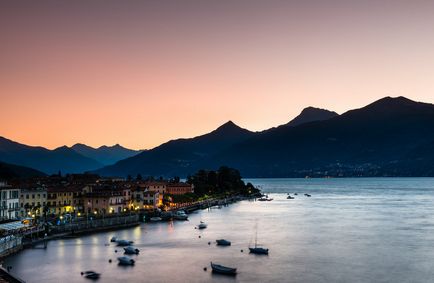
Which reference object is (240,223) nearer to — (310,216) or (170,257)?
(310,216)

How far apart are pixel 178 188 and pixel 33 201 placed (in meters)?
66.4

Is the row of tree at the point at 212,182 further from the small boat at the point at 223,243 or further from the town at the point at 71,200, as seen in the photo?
the small boat at the point at 223,243

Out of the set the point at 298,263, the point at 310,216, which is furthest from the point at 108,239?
the point at 310,216

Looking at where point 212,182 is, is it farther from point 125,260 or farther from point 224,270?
point 224,270

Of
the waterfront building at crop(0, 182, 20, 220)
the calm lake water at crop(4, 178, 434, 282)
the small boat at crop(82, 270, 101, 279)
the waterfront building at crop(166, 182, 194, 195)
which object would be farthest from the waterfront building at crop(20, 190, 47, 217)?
the waterfront building at crop(166, 182, 194, 195)

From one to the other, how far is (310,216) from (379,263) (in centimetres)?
5853

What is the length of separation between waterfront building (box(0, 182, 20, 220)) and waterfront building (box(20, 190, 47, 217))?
1169 centimetres

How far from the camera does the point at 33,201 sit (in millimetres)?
92750

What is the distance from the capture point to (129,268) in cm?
5691

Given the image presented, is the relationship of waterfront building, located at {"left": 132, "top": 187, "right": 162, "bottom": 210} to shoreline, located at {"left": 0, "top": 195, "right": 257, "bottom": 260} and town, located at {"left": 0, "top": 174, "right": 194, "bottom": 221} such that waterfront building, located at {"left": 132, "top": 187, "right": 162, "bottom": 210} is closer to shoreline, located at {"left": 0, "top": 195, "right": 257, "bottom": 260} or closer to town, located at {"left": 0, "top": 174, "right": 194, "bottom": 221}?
town, located at {"left": 0, "top": 174, "right": 194, "bottom": 221}

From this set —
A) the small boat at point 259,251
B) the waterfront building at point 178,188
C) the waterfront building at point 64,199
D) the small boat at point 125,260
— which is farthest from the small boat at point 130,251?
the waterfront building at point 178,188

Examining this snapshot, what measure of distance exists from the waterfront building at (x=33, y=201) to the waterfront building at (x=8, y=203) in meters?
11.7

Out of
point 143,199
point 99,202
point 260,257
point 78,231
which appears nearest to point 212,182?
point 143,199

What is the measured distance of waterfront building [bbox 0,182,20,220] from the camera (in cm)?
7356
